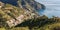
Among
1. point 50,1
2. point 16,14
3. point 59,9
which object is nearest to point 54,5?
point 50,1

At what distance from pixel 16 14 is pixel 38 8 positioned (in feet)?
23.9

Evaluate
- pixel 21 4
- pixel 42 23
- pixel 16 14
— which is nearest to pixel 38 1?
pixel 21 4

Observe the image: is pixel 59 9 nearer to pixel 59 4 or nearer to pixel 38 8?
pixel 59 4

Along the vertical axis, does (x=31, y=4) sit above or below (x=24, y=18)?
above

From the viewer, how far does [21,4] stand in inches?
788

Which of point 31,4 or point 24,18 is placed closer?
point 24,18

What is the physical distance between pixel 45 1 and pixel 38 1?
3.83 feet

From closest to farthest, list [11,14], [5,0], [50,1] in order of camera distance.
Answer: [11,14]
[50,1]
[5,0]

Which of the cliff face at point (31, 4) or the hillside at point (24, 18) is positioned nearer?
the hillside at point (24, 18)

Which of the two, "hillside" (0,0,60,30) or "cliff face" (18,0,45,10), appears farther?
"cliff face" (18,0,45,10)

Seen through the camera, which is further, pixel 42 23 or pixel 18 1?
pixel 18 1

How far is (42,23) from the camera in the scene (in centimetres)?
818

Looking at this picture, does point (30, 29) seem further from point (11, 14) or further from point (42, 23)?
point (11, 14)

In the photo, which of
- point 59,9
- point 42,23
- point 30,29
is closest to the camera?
point 30,29
